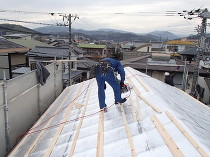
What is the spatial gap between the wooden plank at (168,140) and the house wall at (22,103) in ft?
11.4

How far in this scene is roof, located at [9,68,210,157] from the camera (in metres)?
2.95

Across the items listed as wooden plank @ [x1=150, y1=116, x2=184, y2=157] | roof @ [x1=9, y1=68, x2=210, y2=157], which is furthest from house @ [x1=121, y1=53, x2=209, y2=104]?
wooden plank @ [x1=150, y1=116, x2=184, y2=157]

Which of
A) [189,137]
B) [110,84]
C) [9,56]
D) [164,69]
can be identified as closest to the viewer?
[189,137]

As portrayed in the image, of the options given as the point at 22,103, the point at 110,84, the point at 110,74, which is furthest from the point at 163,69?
the point at 22,103

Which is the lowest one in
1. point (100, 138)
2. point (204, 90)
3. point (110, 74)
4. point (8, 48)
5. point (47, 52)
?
point (204, 90)

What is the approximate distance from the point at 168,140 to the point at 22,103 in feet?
14.9

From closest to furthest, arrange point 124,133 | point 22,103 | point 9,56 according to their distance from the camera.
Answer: point 124,133 < point 22,103 < point 9,56

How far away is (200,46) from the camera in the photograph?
1564cm

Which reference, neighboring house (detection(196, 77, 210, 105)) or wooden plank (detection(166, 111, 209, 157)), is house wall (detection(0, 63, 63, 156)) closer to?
wooden plank (detection(166, 111, 209, 157))

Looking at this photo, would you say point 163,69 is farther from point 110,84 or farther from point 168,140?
point 168,140

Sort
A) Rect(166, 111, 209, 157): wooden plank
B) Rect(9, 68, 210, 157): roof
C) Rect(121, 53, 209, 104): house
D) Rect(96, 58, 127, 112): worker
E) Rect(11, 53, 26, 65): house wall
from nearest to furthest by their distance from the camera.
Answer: Rect(166, 111, 209, 157): wooden plank < Rect(9, 68, 210, 157): roof < Rect(96, 58, 127, 112): worker < Rect(11, 53, 26, 65): house wall < Rect(121, 53, 209, 104): house

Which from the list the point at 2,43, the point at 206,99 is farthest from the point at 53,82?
the point at 206,99

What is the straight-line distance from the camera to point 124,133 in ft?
12.3

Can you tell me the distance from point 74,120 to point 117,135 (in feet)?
6.32
